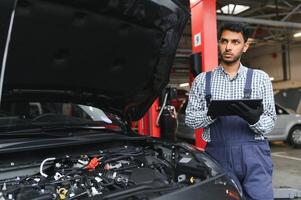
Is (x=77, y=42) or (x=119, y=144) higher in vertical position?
(x=77, y=42)

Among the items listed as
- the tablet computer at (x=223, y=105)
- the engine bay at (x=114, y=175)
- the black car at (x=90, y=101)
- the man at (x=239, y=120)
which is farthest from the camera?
the man at (x=239, y=120)

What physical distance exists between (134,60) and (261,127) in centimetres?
93

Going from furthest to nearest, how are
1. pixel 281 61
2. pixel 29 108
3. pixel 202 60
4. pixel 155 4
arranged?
pixel 281 61 < pixel 202 60 < pixel 29 108 < pixel 155 4

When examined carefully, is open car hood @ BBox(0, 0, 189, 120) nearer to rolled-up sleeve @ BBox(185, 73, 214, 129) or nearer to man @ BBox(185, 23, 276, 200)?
rolled-up sleeve @ BBox(185, 73, 214, 129)

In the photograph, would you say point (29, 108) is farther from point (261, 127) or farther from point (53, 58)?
point (261, 127)

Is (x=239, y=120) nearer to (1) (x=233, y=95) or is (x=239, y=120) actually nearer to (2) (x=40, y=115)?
(1) (x=233, y=95)

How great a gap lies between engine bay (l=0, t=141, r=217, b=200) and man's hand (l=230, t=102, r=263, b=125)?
344 millimetres

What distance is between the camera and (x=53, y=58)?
2383 mm

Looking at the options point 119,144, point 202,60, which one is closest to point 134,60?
point 119,144

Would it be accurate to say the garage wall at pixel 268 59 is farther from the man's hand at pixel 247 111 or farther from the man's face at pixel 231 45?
the man's hand at pixel 247 111

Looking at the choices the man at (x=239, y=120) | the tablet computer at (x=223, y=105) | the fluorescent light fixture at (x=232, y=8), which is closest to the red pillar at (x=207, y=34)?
the man at (x=239, y=120)

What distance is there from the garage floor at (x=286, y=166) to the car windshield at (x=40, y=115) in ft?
11.3

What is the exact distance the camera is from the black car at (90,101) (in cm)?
190

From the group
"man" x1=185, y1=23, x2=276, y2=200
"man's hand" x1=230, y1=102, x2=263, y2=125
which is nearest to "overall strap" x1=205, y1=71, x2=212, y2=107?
"man" x1=185, y1=23, x2=276, y2=200
